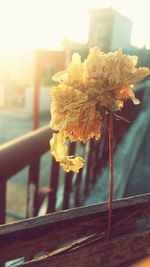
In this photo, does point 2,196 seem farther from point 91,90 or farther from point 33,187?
point 91,90

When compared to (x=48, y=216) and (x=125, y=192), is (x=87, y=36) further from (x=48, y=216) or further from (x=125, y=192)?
(x=48, y=216)

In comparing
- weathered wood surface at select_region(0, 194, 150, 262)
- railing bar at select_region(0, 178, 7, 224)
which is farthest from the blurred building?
weathered wood surface at select_region(0, 194, 150, 262)

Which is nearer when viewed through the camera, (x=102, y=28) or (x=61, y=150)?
(x=61, y=150)

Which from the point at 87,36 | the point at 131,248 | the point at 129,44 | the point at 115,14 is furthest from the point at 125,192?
the point at 129,44

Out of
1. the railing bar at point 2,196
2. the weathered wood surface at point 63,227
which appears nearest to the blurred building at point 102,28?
the railing bar at point 2,196

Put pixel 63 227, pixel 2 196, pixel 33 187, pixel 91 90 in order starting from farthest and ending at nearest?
1. pixel 33 187
2. pixel 2 196
3. pixel 63 227
4. pixel 91 90

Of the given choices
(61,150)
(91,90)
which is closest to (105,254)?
(61,150)

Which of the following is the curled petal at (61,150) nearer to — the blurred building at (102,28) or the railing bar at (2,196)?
the railing bar at (2,196)
